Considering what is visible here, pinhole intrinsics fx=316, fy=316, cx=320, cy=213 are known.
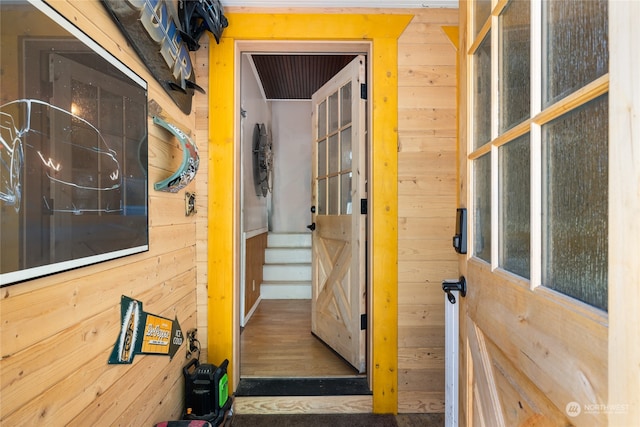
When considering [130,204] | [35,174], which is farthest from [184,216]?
[35,174]

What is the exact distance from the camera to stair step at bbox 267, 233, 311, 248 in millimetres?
4586

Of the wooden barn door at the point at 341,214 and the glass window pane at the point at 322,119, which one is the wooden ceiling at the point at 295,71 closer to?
A: the glass window pane at the point at 322,119

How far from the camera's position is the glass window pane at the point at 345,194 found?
93.7 inches

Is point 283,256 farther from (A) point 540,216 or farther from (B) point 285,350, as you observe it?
(A) point 540,216

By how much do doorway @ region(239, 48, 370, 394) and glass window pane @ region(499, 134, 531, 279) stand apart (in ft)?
5.06

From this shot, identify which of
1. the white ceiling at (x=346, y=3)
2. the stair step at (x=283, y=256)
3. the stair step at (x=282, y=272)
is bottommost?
the stair step at (x=282, y=272)

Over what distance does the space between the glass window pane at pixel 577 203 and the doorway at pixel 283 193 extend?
1.69m

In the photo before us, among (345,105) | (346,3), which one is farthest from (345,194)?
(346,3)

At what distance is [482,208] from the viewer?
0.98 m

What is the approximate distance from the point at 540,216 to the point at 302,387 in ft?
6.02

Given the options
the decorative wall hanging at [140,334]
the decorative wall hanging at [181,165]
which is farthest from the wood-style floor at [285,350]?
the decorative wall hanging at [181,165]
